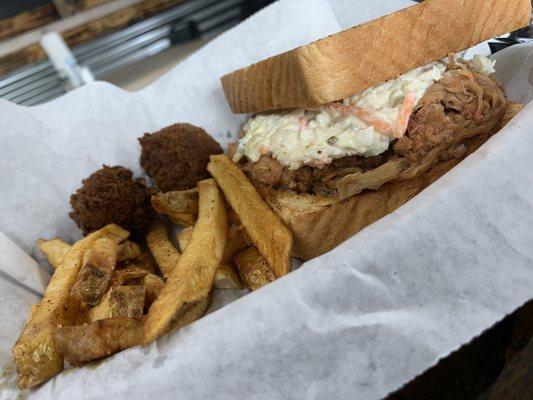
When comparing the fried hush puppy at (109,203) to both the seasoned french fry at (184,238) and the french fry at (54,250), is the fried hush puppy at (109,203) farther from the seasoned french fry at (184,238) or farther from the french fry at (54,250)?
the seasoned french fry at (184,238)

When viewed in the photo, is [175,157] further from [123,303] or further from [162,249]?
[123,303]

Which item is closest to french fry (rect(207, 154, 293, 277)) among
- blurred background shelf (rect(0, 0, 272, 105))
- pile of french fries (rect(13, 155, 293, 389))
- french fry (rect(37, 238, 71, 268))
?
pile of french fries (rect(13, 155, 293, 389))

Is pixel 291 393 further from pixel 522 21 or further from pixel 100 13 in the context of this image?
pixel 100 13

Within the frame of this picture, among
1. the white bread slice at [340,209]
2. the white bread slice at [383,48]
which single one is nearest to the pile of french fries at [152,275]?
the white bread slice at [340,209]

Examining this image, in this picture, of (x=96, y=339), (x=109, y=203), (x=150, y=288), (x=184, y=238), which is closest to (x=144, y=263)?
(x=184, y=238)

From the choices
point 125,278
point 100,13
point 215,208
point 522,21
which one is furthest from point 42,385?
point 100,13

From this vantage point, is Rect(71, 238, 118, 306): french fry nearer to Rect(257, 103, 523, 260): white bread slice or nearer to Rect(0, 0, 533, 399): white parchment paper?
Rect(0, 0, 533, 399): white parchment paper
